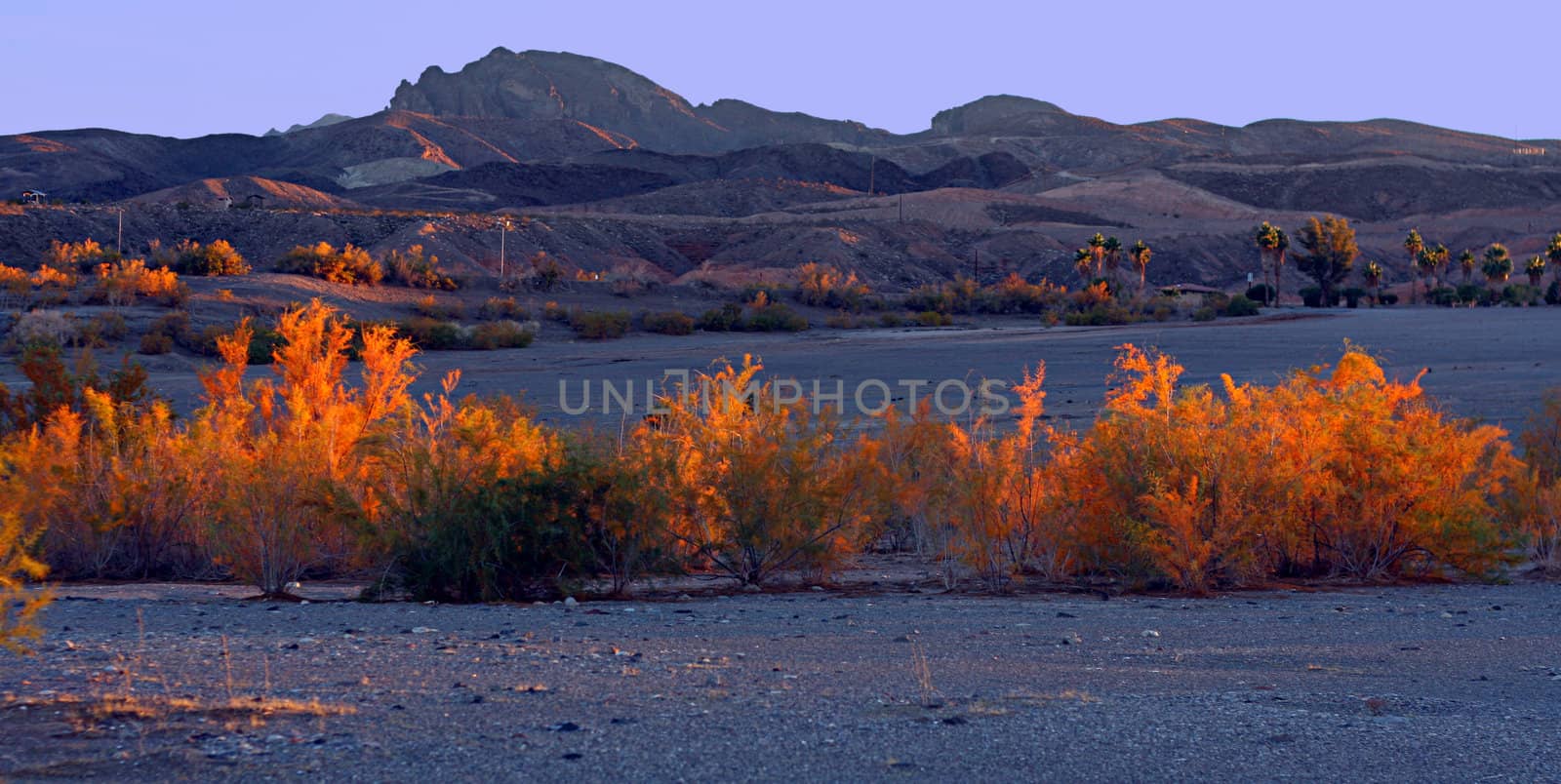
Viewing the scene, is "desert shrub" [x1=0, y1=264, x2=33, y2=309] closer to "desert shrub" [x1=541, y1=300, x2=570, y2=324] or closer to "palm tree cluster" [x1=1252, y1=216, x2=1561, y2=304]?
"desert shrub" [x1=541, y1=300, x2=570, y2=324]

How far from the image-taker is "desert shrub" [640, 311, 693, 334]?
2124 inches

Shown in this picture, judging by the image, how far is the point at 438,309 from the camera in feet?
175

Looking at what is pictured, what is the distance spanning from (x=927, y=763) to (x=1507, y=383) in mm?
29305

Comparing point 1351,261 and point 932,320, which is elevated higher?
point 1351,261

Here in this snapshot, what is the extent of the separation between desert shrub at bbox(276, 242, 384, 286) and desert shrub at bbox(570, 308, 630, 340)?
9.66 m

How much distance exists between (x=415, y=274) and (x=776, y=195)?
75217mm

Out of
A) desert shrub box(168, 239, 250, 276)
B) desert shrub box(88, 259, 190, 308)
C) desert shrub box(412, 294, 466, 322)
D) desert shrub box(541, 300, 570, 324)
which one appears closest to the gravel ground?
desert shrub box(88, 259, 190, 308)

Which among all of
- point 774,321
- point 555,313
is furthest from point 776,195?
point 555,313

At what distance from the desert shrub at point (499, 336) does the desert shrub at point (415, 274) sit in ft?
35.2

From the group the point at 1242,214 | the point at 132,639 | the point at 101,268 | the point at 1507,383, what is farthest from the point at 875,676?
the point at 1242,214

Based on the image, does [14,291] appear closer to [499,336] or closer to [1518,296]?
[499,336]

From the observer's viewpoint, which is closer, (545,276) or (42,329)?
(42,329)

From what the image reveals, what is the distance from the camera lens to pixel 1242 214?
404 feet

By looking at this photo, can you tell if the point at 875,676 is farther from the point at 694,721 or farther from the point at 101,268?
the point at 101,268
